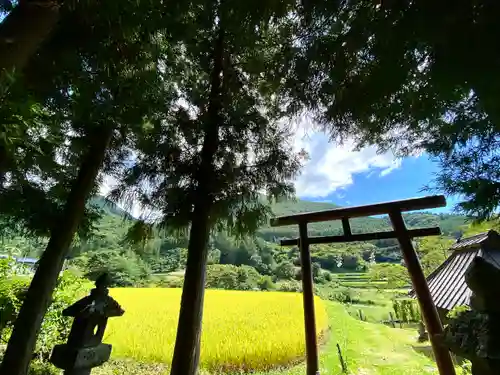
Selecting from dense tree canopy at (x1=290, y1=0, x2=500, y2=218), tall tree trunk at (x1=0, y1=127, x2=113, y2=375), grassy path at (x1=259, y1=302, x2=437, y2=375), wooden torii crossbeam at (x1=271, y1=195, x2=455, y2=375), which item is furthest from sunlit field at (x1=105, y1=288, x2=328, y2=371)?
dense tree canopy at (x1=290, y1=0, x2=500, y2=218)

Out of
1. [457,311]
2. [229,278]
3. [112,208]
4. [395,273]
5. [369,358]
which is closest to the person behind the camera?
[457,311]

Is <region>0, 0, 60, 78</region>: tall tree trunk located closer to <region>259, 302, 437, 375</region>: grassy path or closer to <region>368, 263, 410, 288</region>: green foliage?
<region>259, 302, 437, 375</region>: grassy path

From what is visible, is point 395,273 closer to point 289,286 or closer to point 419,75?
point 289,286

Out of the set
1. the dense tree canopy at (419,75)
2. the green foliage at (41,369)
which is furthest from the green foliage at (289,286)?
the dense tree canopy at (419,75)

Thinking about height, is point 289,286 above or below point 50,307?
above

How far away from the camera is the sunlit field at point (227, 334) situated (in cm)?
471

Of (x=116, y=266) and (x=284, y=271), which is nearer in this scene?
(x=116, y=266)

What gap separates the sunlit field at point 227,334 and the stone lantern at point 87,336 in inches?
122

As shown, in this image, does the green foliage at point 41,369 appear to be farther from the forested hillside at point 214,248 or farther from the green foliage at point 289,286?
the green foliage at point 289,286

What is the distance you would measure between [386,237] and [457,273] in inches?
177

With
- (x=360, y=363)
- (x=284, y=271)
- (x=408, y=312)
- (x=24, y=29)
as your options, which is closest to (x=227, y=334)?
(x=360, y=363)

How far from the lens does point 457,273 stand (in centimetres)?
580

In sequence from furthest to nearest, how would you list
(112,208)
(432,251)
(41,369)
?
1. (432,251)
2. (41,369)
3. (112,208)

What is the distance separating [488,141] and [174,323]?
755cm
